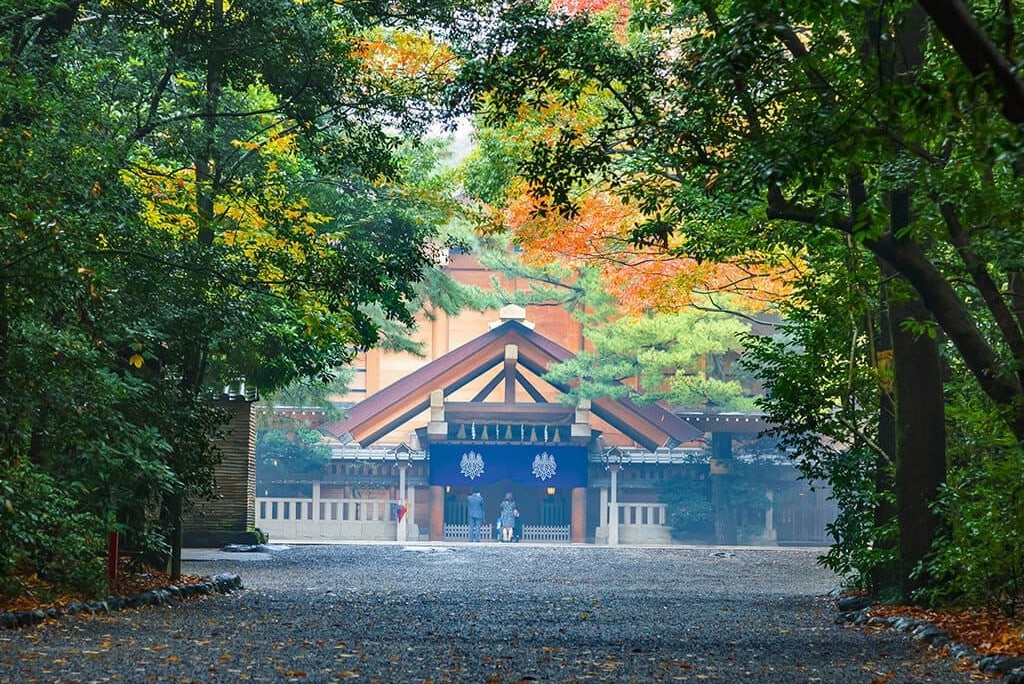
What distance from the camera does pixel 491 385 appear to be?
35.6 meters

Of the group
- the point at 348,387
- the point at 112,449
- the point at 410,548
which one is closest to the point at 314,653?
the point at 112,449

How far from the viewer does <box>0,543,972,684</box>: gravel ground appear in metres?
7.99

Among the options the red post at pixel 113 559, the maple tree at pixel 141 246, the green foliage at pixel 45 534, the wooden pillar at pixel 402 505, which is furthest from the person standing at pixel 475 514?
the green foliage at pixel 45 534

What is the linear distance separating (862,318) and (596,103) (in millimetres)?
7482

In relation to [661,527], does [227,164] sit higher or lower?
higher

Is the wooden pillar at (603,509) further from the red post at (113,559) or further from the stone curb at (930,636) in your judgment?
the red post at (113,559)

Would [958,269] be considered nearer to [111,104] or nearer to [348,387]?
[111,104]

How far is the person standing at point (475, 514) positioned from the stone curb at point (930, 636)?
2088 cm

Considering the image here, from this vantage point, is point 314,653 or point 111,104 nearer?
point 314,653

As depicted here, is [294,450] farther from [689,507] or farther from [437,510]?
[689,507]

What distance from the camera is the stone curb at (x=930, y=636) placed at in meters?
8.15

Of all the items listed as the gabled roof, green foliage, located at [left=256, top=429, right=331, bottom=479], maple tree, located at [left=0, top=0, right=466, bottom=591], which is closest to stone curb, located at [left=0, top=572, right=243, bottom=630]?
maple tree, located at [left=0, top=0, right=466, bottom=591]

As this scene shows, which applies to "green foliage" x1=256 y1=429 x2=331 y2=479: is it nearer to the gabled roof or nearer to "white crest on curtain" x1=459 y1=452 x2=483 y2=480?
the gabled roof

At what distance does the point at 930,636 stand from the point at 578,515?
2636cm
